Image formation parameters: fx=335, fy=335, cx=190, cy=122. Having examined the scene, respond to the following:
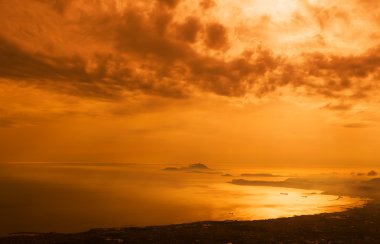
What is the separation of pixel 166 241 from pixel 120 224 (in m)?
21.8

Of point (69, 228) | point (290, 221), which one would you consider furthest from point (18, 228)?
point (290, 221)

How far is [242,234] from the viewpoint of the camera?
32.2 metres

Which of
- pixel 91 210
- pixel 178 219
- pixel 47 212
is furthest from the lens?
pixel 91 210

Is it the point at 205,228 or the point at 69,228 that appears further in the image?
the point at 69,228

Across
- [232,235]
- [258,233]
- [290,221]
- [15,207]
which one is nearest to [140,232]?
[232,235]

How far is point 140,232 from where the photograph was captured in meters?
33.6

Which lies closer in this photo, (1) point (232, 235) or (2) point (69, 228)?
(1) point (232, 235)

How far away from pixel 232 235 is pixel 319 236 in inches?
316

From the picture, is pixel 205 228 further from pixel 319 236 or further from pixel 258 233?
pixel 319 236

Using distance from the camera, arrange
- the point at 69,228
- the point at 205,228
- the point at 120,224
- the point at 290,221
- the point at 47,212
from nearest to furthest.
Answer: the point at 205,228 < the point at 290,221 < the point at 69,228 < the point at 120,224 < the point at 47,212

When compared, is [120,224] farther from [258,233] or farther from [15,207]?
[15,207]

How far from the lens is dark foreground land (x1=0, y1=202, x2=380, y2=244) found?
2916 centimetres

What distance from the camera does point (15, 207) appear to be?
6638cm

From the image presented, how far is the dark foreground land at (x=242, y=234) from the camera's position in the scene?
1148 inches
